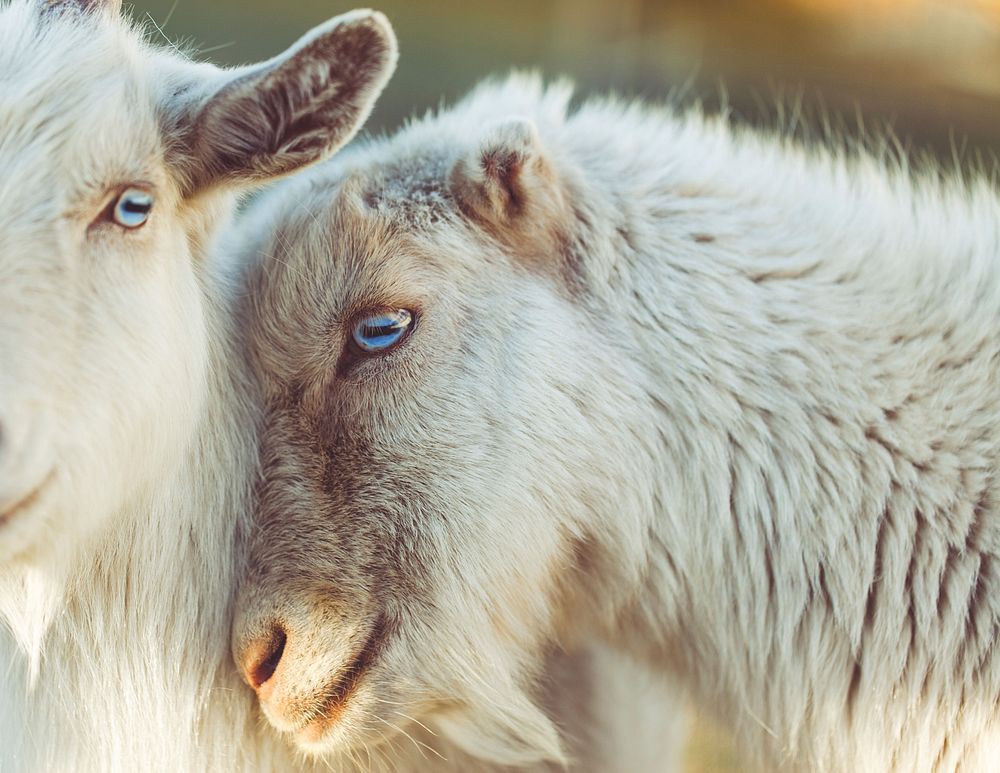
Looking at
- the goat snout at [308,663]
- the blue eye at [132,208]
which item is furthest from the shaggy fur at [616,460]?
the blue eye at [132,208]

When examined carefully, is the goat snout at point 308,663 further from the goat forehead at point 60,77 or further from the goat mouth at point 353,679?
the goat forehead at point 60,77

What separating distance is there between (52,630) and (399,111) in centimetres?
476

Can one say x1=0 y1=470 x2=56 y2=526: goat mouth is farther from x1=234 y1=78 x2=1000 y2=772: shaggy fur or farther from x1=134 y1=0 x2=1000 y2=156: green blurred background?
x1=134 y1=0 x2=1000 y2=156: green blurred background

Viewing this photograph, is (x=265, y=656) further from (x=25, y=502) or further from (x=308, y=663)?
(x=25, y=502)

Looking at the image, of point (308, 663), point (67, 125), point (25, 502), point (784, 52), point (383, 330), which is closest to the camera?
point (25, 502)

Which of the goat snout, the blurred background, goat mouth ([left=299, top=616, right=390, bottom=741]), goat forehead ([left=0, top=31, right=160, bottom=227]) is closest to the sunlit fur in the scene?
goat forehead ([left=0, top=31, right=160, bottom=227])

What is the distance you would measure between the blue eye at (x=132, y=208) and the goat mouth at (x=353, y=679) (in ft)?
2.97

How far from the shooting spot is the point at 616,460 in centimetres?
261

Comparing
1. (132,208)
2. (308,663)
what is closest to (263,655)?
(308,663)

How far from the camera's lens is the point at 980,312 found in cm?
266

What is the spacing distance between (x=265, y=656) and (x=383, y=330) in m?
0.70

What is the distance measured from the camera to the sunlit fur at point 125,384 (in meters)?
2.09

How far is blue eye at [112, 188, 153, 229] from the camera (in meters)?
2.20

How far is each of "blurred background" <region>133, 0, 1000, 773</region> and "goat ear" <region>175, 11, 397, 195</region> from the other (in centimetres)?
516
